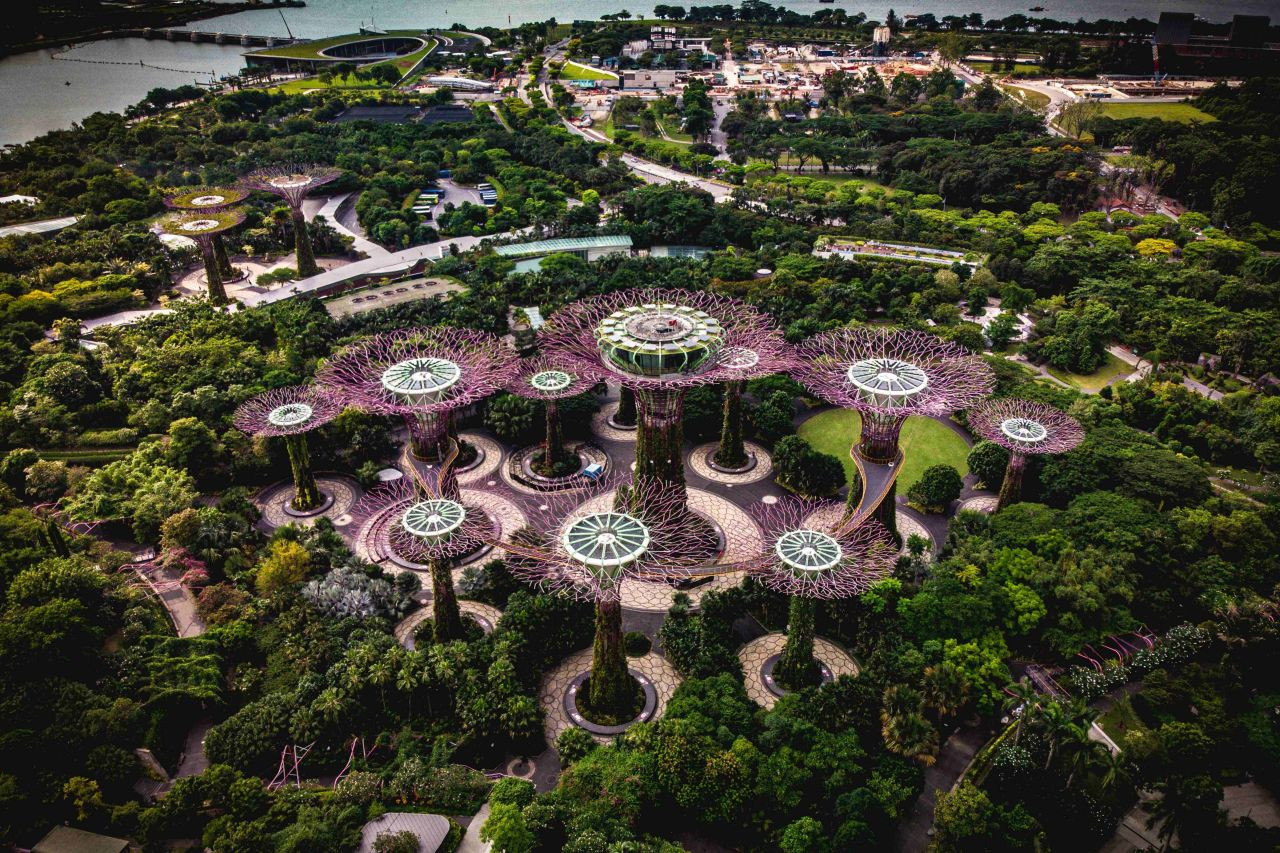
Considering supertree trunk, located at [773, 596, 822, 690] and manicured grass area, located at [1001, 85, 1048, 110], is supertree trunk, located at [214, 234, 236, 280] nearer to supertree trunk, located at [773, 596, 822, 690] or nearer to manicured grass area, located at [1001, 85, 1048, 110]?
supertree trunk, located at [773, 596, 822, 690]

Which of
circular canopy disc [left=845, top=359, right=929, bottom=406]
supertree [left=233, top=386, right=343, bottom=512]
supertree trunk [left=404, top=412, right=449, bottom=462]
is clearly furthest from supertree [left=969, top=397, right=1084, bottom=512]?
supertree [left=233, top=386, right=343, bottom=512]

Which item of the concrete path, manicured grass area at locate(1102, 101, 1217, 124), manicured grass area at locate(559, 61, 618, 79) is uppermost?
manicured grass area at locate(559, 61, 618, 79)

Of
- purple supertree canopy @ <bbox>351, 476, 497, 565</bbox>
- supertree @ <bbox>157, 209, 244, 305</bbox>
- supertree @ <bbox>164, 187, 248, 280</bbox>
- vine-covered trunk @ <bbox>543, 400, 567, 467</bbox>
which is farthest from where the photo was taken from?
supertree @ <bbox>164, 187, 248, 280</bbox>

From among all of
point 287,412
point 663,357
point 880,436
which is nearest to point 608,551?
point 663,357

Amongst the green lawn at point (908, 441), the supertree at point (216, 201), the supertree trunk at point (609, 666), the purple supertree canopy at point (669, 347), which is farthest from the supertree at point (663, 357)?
the supertree at point (216, 201)

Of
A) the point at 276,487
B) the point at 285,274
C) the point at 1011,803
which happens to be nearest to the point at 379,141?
the point at 285,274

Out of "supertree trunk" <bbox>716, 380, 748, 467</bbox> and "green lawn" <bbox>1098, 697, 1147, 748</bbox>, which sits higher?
"supertree trunk" <bbox>716, 380, 748, 467</bbox>
